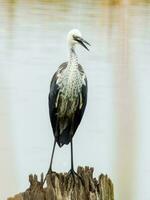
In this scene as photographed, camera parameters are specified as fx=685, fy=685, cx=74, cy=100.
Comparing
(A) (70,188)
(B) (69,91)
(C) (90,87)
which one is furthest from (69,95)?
(C) (90,87)

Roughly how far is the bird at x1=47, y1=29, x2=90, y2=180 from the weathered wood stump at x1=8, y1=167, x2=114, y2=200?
0.04m

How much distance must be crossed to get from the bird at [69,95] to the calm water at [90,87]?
874mm

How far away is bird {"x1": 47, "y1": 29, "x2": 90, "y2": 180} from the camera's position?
2.06 metres

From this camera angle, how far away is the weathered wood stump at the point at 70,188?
6.51 ft

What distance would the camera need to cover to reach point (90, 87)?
372cm

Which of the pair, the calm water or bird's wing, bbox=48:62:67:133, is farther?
the calm water

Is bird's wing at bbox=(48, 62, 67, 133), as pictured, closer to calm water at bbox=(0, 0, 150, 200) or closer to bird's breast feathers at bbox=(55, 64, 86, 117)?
bird's breast feathers at bbox=(55, 64, 86, 117)

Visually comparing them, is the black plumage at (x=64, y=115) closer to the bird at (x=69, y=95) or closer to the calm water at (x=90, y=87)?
the bird at (x=69, y=95)

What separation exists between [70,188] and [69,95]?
28cm

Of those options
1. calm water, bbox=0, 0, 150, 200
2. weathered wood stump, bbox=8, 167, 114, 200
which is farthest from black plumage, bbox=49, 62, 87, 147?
calm water, bbox=0, 0, 150, 200

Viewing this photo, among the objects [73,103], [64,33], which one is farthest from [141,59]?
[73,103]

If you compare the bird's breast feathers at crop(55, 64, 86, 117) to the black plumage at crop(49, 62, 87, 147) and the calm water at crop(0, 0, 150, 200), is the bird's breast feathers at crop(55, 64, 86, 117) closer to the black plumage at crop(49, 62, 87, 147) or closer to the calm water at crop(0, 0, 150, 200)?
the black plumage at crop(49, 62, 87, 147)

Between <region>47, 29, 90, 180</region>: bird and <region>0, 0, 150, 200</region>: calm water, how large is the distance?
87 cm

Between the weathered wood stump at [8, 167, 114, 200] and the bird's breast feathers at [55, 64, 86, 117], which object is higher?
the bird's breast feathers at [55, 64, 86, 117]
